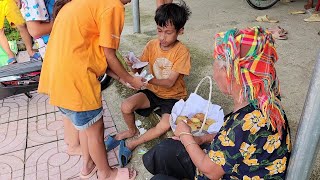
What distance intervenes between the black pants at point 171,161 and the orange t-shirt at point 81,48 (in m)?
0.54

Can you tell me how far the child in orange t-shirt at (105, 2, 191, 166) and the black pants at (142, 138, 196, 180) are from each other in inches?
21.7

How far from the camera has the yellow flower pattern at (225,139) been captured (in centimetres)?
159

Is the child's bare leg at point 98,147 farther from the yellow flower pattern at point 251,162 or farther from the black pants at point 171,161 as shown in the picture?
the yellow flower pattern at point 251,162

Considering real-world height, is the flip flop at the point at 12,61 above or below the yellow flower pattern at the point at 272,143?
below

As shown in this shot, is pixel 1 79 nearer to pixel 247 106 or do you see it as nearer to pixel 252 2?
pixel 247 106

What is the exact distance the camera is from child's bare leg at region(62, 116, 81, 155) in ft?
9.51

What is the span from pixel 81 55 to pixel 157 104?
1.03 m

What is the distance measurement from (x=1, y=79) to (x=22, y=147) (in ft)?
3.45

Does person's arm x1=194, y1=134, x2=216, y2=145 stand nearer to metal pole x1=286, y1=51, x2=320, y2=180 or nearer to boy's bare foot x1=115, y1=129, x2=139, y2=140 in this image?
metal pole x1=286, y1=51, x2=320, y2=180

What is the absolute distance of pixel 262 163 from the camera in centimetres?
159

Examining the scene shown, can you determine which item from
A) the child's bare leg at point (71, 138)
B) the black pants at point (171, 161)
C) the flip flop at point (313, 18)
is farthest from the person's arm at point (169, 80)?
the flip flop at point (313, 18)

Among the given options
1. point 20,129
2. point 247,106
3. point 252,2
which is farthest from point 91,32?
point 252,2

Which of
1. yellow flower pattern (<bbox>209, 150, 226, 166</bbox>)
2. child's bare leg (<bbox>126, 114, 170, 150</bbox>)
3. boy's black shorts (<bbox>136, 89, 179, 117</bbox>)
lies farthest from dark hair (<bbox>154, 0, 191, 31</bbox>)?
yellow flower pattern (<bbox>209, 150, 226, 166</bbox>)

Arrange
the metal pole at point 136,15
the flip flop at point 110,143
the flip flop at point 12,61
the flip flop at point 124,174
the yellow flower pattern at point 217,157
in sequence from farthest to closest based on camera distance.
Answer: the flip flop at point 12,61
the metal pole at point 136,15
the flip flop at point 110,143
the flip flop at point 124,174
the yellow flower pattern at point 217,157
